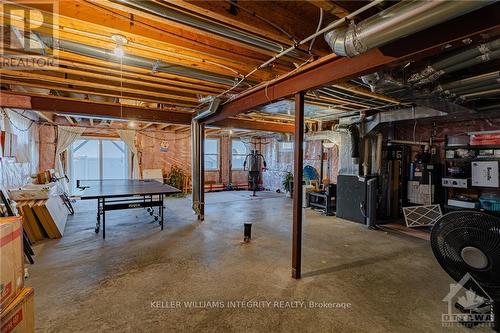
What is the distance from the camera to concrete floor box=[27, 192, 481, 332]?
80.5 inches

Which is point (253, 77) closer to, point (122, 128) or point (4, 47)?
point (4, 47)

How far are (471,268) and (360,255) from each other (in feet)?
6.17

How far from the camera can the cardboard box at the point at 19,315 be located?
131cm

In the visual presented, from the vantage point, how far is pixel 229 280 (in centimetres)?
270

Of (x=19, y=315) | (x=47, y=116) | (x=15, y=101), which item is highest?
(x=47, y=116)

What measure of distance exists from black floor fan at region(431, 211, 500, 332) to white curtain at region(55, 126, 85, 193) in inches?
344

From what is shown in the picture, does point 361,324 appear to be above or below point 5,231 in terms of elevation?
below

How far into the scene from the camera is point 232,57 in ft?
8.35

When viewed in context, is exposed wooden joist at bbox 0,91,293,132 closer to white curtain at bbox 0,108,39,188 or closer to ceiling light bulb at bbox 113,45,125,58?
white curtain at bbox 0,108,39,188

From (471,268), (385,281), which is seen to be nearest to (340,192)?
(385,281)

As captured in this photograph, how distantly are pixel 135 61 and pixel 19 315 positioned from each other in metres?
2.26

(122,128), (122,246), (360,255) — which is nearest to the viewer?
(360,255)

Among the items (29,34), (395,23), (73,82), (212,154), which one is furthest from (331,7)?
(212,154)
